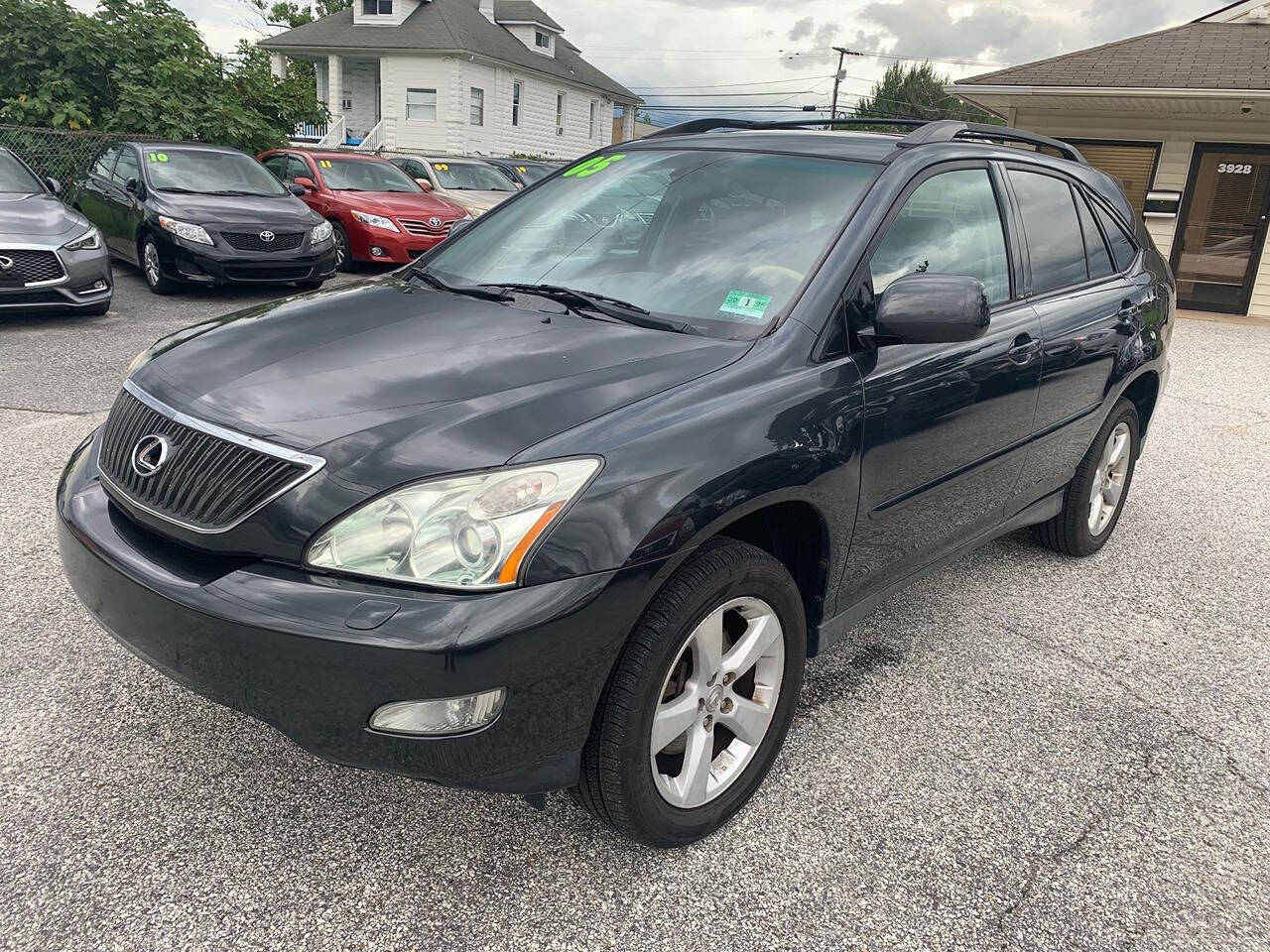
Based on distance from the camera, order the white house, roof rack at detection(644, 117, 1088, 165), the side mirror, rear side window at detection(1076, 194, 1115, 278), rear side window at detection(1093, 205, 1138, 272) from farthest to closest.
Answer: the white house
rear side window at detection(1093, 205, 1138, 272)
rear side window at detection(1076, 194, 1115, 278)
roof rack at detection(644, 117, 1088, 165)
the side mirror

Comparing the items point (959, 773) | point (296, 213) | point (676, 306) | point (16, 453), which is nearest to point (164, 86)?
point (296, 213)

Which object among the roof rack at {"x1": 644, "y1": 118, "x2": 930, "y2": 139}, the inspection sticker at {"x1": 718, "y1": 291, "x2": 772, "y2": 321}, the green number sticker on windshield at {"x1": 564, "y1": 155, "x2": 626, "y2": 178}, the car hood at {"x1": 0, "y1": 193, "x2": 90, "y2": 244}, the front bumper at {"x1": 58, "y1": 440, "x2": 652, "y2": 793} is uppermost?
the roof rack at {"x1": 644, "y1": 118, "x2": 930, "y2": 139}

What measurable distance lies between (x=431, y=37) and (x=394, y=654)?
32952mm

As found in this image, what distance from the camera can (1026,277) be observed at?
3.50 meters

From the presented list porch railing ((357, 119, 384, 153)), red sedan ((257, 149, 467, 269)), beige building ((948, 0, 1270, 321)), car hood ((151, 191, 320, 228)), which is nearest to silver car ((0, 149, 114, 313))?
car hood ((151, 191, 320, 228))

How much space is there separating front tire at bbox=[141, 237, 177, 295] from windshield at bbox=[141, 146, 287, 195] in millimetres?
620

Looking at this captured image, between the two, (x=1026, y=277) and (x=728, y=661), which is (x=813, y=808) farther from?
(x=1026, y=277)

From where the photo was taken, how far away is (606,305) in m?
2.81

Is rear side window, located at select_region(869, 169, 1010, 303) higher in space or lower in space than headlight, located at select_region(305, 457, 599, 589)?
higher

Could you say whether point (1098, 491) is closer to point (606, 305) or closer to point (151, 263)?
point (606, 305)

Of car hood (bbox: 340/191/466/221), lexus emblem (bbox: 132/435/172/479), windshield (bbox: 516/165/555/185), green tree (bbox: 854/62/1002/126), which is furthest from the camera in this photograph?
green tree (bbox: 854/62/1002/126)

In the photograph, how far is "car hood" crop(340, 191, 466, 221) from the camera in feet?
39.3

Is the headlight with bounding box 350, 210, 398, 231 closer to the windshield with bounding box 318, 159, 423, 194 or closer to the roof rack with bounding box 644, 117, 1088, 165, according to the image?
the windshield with bounding box 318, 159, 423, 194

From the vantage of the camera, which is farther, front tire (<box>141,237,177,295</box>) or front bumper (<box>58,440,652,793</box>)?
front tire (<box>141,237,177,295</box>)
